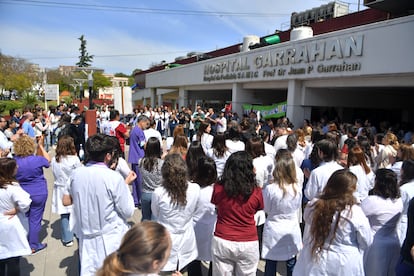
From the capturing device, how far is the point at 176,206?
303cm

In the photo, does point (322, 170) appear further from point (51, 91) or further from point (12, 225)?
point (51, 91)

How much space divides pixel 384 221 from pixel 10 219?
3.94m

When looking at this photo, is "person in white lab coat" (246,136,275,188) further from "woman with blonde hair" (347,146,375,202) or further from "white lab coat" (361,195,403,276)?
"white lab coat" (361,195,403,276)

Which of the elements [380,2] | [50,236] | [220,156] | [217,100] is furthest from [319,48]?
[217,100]

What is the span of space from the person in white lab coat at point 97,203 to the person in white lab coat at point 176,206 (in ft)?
1.21

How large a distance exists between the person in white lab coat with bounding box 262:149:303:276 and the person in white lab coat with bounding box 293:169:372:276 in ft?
1.84

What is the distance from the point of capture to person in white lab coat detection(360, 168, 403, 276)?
3084 millimetres

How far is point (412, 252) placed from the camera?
8.03ft

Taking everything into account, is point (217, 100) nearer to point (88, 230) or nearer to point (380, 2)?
point (380, 2)

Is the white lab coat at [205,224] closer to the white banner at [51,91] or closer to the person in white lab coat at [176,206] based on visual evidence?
the person in white lab coat at [176,206]

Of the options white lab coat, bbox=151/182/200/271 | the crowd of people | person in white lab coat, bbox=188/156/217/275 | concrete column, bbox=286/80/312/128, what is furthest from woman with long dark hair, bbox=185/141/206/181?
concrete column, bbox=286/80/312/128

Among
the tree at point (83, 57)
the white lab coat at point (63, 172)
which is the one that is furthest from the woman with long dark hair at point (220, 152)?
the tree at point (83, 57)

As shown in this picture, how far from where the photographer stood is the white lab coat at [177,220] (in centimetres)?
304

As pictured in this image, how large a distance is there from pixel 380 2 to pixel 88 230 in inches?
521
